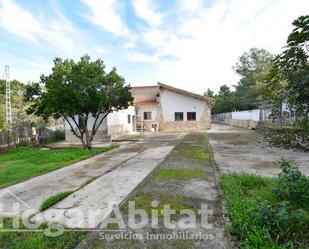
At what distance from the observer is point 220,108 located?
5256cm

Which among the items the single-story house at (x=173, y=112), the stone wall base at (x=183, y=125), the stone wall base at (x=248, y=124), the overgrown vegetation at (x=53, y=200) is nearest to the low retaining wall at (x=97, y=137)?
the single-story house at (x=173, y=112)

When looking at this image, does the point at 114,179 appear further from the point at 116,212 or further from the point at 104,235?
the point at 104,235

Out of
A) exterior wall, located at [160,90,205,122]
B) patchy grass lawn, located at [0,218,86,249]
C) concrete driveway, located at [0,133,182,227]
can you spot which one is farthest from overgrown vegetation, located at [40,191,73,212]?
exterior wall, located at [160,90,205,122]

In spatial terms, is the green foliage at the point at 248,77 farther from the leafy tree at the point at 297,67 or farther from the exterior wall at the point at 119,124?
the leafy tree at the point at 297,67

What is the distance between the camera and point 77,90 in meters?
11.5

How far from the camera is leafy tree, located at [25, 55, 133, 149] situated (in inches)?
443

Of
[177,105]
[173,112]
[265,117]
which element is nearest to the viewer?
[265,117]

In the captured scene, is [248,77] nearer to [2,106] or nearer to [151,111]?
[151,111]

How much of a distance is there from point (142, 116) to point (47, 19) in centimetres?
1659

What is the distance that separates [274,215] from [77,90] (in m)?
10.1

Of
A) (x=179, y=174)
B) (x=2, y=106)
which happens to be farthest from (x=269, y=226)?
Answer: (x=2, y=106)

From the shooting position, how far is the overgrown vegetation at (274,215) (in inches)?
112

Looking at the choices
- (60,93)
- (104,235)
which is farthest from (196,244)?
(60,93)

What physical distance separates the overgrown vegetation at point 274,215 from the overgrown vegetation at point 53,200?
3.08 meters
